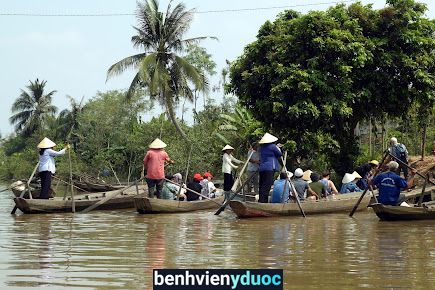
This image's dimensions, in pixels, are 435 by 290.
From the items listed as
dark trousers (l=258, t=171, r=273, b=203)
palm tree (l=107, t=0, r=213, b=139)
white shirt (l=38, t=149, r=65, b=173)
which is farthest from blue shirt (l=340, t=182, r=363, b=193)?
palm tree (l=107, t=0, r=213, b=139)

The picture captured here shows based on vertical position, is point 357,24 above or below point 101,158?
above

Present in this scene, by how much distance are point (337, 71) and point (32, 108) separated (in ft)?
122

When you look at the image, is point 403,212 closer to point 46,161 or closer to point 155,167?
point 155,167

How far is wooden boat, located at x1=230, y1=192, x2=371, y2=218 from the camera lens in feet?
42.5

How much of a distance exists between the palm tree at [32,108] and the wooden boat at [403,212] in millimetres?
43297

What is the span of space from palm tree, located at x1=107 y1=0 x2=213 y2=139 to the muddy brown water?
1764cm

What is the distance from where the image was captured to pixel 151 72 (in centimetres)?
3052

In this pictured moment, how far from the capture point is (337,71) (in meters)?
20.2

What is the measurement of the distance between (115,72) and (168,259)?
77.8 ft

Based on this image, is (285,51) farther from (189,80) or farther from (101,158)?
(101,158)

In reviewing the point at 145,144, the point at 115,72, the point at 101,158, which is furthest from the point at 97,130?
the point at 115,72

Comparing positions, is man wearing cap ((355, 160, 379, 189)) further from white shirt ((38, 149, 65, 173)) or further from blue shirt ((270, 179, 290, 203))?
white shirt ((38, 149, 65, 173))

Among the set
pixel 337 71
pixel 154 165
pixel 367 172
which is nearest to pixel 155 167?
pixel 154 165

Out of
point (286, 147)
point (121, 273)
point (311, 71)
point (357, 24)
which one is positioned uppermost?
point (357, 24)
